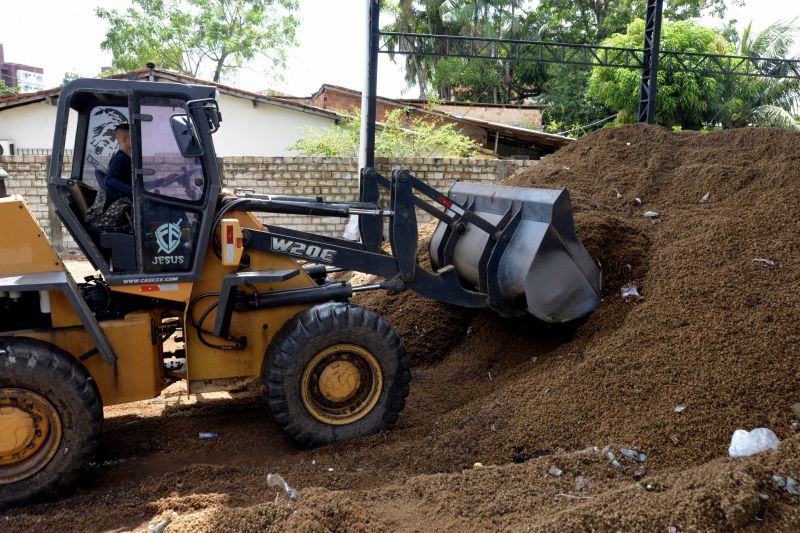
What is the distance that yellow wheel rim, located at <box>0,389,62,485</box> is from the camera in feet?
12.4

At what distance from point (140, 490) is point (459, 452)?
1.88 m

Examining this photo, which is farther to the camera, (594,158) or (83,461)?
(594,158)

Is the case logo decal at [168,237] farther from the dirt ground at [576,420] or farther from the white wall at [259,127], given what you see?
the white wall at [259,127]

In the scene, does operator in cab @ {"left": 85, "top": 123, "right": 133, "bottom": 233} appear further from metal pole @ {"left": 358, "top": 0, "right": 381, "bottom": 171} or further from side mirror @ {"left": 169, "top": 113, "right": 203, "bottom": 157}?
metal pole @ {"left": 358, "top": 0, "right": 381, "bottom": 171}

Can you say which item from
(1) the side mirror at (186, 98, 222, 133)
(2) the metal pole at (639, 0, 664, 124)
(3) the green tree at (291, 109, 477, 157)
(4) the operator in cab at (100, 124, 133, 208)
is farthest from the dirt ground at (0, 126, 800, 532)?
(3) the green tree at (291, 109, 477, 157)

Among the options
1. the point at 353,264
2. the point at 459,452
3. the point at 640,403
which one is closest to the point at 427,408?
the point at 459,452

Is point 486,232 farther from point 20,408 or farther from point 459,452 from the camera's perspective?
point 20,408

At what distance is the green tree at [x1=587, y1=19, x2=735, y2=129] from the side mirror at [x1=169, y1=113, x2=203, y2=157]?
17207 millimetres

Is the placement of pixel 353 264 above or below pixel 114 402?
above

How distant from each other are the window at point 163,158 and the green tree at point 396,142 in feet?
38.7

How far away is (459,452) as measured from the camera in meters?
4.38

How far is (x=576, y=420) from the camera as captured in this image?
14.6 feet

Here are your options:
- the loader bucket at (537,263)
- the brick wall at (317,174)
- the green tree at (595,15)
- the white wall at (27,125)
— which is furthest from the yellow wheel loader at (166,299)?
the green tree at (595,15)

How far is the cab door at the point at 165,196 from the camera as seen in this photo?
4184 mm
